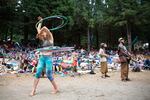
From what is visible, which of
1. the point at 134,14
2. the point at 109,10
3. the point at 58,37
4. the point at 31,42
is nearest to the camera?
the point at 134,14

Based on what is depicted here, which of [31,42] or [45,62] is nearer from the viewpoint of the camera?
[45,62]

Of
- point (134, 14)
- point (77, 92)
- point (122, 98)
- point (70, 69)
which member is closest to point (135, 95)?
point (122, 98)

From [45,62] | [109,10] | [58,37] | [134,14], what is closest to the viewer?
[45,62]

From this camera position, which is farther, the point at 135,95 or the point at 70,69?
the point at 70,69

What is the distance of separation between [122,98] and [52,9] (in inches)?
1431

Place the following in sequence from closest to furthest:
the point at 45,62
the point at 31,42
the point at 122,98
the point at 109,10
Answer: the point at 122,98 → the point at 45,62 → the point at 109,10 → the point at 31,42

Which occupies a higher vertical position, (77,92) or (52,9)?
(52,9)

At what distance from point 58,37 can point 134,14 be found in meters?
12.6

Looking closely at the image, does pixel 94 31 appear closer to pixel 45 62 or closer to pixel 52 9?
pixel 52 9

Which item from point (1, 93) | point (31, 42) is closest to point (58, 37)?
point (31, 42)

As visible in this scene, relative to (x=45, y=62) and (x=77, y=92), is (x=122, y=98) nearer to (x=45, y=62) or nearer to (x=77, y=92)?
(x=77, y=92)

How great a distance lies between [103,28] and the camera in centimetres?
4669

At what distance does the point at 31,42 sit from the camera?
45.3 metres

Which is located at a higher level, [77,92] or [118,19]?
[118,19]
